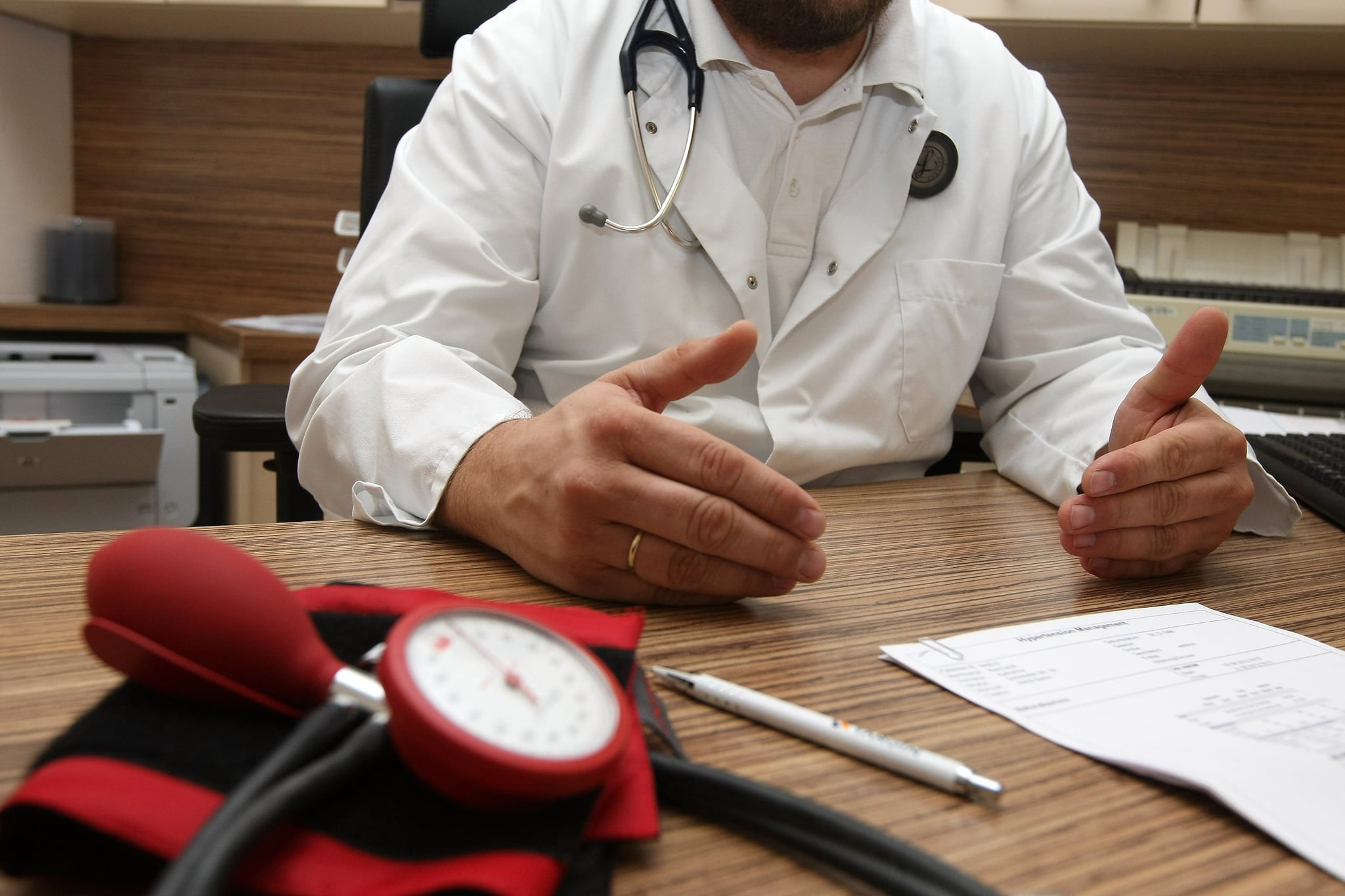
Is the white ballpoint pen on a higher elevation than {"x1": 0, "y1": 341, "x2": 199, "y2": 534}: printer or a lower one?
higher

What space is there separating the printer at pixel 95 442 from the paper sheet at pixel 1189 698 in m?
1.56

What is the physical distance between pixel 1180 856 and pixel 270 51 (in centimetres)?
225

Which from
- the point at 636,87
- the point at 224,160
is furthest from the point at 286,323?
the point at 636,87

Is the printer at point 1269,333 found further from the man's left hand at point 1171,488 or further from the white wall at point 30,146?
the white wall at point 30,146

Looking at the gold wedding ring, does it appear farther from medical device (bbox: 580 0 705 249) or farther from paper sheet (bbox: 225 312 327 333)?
paper sheet (bbox: 225 312 327 333)

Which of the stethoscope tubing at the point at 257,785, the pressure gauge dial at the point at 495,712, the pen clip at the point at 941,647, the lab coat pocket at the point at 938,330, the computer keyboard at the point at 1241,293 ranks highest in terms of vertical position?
the computer keyboard at the point at 1241,293

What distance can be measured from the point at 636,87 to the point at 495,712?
773mm

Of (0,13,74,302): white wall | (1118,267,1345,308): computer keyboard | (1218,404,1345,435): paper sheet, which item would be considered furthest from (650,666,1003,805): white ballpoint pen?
(0,13,74,302): white wall

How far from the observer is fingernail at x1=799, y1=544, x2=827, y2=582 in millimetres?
501

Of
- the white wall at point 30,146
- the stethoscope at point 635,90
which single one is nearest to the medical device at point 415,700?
the stethoscope at point 635,90

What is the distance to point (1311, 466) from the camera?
0.85 m

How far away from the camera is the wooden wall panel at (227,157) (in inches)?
81.7

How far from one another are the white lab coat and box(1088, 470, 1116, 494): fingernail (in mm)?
210

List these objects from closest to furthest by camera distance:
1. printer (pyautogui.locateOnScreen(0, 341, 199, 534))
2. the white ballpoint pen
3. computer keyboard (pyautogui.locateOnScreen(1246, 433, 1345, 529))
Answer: the white ballpoint pen
computer keyboard (pyautogui.locateOnScreen(1246, 433, 1345, 529))
printer (pyautogui.locateOnScreen(0, 341, 199, 534))
